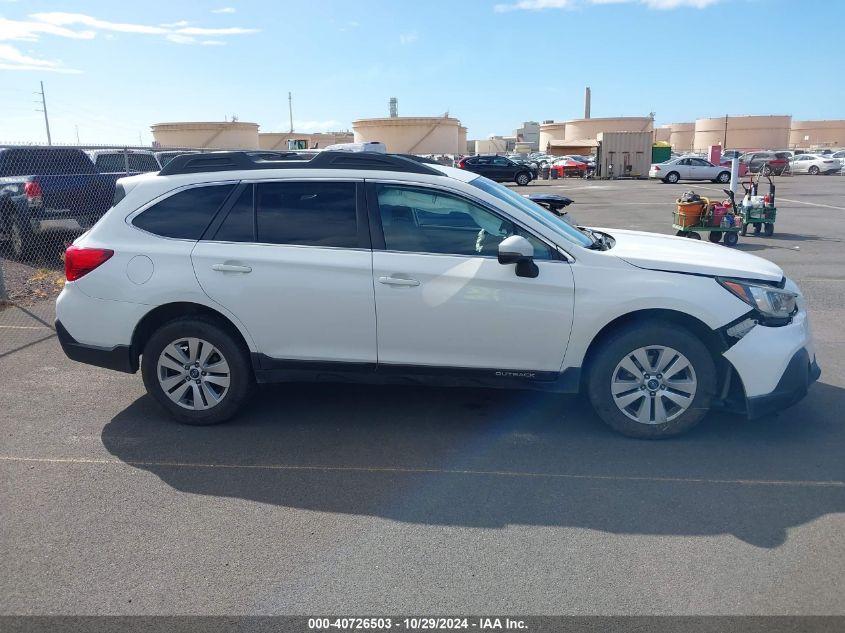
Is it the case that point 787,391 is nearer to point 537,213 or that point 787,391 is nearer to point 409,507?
point 537,213

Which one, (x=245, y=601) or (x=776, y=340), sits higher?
(x=776, y=340)

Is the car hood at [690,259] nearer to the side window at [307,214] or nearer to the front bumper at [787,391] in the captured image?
the front bumper at [787,391]

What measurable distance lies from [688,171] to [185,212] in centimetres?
3971

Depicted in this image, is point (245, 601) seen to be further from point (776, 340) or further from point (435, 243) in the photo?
point (776, 340)

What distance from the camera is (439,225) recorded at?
4.93 metres

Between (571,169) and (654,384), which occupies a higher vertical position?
(654,384)

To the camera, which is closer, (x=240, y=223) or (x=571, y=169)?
(x=240, y=223)

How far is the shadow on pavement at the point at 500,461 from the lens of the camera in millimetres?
3957

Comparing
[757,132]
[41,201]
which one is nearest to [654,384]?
[41,201]

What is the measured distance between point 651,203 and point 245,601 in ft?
79.7

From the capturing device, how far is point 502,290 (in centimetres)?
470

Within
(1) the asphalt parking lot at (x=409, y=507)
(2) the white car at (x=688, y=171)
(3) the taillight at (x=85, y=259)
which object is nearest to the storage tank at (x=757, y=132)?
(2) the white car at (x=688, y=171)

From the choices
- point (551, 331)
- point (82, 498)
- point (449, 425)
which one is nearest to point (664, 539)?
point (551, 331)

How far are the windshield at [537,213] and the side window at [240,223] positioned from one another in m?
1.51
